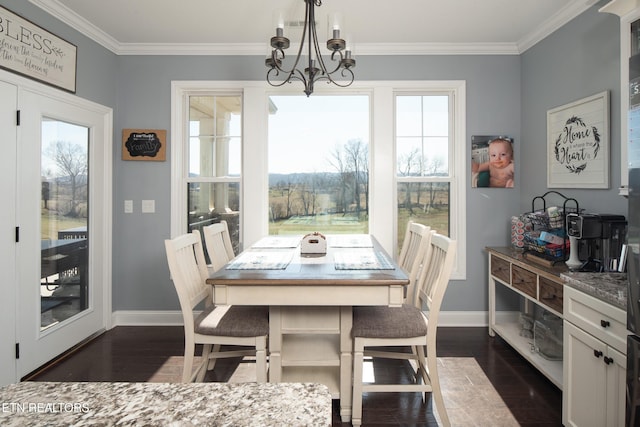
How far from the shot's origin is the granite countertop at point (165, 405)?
51 centimetres

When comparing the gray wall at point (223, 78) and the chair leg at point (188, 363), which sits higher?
the gray wall at point (223, 78)

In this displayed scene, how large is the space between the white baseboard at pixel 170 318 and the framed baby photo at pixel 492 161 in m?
1.24

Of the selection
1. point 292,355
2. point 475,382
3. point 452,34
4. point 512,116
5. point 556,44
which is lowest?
point 475,382

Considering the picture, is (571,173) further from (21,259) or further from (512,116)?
(21,259)

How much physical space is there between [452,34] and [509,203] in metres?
1.63

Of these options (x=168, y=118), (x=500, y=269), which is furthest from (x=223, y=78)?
(x=500, y=269)

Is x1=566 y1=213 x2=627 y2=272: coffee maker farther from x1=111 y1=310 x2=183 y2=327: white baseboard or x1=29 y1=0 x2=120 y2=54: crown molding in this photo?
x1=29 y1=0 x2=120 y2=54: crown molding

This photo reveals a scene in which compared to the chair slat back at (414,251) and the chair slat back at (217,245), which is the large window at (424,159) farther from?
the chair slat back at (217,245)

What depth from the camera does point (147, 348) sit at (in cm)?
305

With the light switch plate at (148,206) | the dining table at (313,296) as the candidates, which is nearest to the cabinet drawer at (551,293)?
the dining table at (313,296)

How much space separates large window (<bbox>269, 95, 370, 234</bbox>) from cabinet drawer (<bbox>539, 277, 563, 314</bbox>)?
1.63 metres

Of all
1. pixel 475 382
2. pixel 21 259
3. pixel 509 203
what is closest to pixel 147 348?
pixel 21 259

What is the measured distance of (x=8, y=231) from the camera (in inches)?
95.3

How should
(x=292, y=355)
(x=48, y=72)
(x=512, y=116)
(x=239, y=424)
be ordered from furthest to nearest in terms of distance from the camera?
1. (x=512, y=116)
2. (x=48, y=72)
3. (x=292, y=355)
4. (x=239, y=424)
